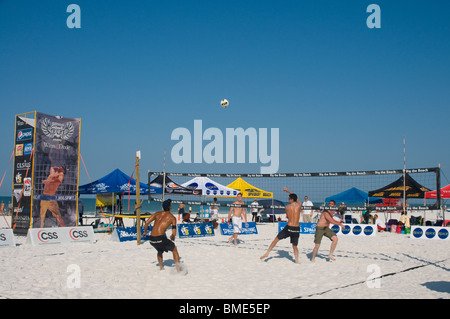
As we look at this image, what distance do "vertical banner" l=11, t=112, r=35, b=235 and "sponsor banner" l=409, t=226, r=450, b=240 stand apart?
1371 centimetres

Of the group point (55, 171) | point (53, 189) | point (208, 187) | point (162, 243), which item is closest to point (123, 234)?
point (53, 189)

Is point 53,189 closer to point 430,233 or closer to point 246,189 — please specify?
point 246,189

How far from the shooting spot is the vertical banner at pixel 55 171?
14.3 meters

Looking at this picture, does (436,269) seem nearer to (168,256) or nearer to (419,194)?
(168,256)

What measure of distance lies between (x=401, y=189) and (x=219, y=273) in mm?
14687

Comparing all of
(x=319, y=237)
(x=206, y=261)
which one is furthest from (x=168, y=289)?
(x=319, y=237)

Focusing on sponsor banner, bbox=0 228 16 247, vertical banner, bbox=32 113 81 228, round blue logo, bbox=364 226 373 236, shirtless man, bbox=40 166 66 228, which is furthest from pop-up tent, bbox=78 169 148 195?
round blue logo, bbox=364 226 373 236

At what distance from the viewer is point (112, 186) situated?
17.5 meters

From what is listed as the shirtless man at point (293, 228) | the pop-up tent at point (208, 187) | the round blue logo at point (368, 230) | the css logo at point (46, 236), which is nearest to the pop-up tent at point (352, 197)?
the pop-up tent at point (208, 187)

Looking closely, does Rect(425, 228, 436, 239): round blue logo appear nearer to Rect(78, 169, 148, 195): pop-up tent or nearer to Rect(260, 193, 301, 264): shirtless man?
Rect(260, 193, 301, 264): shirtless man

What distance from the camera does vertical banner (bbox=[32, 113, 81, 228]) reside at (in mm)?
14328
